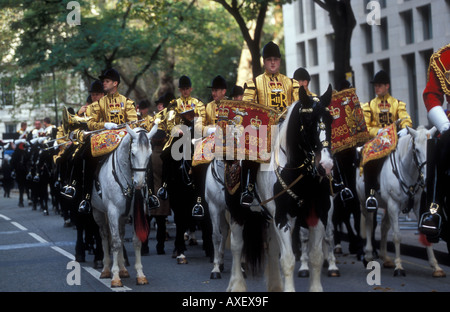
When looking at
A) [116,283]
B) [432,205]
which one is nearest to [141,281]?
[116,283]

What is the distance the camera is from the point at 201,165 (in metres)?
14.5

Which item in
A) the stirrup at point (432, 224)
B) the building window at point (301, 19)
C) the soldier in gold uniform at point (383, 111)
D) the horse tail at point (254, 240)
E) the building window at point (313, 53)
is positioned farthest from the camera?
the building window at point (301, 19)

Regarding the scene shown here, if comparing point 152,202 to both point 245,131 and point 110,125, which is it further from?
point 245,131

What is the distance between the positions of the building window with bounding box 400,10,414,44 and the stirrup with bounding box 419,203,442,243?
122 ft

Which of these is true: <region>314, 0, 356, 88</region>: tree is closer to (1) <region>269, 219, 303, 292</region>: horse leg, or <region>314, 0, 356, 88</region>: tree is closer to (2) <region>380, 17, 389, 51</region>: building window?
(1) <region>269, 219, 303, 292</region>: horse leg

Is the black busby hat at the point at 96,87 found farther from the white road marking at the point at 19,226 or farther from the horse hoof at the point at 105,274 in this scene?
the white road marking at the point at 19,226

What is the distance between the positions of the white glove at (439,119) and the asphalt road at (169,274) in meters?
3.47

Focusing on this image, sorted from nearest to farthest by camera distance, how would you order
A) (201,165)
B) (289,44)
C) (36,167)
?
1. (201,165)
2. (36,167)
3. (289,44)

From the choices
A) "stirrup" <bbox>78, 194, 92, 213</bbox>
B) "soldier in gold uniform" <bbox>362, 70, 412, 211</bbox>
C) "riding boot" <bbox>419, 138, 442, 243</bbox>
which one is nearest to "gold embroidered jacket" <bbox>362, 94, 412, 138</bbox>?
"soldier in gold uniform" <bbox>362, 70, 412, 211</bbox>

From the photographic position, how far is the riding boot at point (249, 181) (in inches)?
375

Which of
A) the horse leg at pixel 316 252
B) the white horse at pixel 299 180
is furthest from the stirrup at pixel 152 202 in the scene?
the horse leg at pixel 316 252
